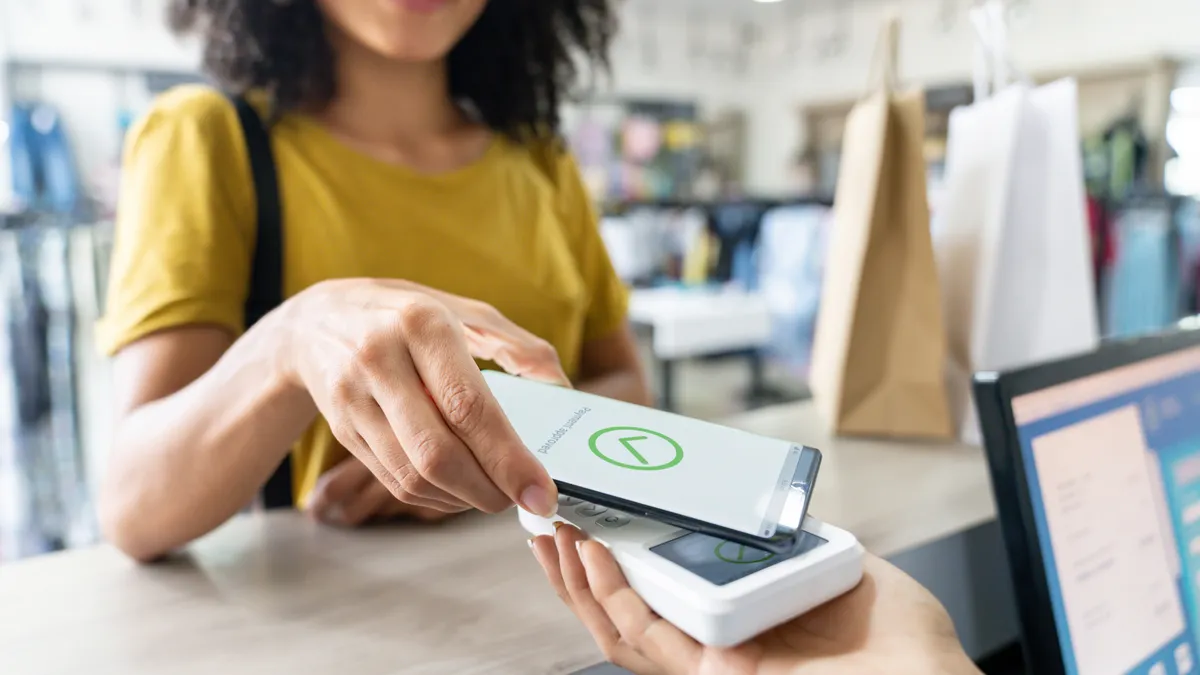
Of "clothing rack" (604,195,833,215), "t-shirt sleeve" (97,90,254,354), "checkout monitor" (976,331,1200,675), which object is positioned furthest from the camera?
"clothing rack" (604,195,833,215)

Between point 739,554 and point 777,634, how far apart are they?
0.05 meters

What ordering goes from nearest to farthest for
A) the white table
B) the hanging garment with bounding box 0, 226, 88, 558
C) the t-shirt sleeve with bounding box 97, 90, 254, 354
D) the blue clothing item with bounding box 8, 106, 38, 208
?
the t-shirt sleeve with bounding box 97, 90, 254, 354 → the hanging garment with bounding box 0, 226, 88, 558 → the white table → the blue clothing item with bounding box 8, 106, 38, 208

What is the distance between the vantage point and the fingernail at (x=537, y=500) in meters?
0.31

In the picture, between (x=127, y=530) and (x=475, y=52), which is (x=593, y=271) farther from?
(x=127, y=530)

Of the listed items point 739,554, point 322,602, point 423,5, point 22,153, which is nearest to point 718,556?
point 739,554

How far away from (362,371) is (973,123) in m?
0.65

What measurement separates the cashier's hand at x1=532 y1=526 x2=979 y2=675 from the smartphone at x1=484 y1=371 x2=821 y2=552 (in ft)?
0.09

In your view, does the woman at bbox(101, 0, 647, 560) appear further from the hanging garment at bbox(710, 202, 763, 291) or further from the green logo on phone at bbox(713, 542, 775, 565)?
the hanging garment at bbox(710, 202, 763, 291)

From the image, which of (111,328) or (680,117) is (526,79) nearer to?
(111,328)

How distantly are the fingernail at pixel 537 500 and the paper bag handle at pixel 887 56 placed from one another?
60 centimetres

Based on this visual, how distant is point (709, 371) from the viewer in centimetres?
394

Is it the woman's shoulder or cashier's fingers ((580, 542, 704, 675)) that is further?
the woman's shoulder

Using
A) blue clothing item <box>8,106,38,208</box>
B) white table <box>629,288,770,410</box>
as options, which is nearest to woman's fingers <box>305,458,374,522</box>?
white table <box>629,288,770,410</box>

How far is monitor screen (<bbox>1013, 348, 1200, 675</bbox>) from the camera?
16.1 inches
